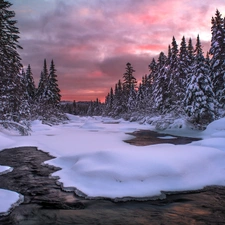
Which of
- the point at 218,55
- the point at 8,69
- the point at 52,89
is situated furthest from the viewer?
the point at 52,89

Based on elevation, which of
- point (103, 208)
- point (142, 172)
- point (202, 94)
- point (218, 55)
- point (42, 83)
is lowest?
point (103, 208)

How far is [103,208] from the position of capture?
496 cm

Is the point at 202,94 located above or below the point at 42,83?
below

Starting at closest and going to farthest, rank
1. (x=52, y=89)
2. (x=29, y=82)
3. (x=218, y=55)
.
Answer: (x=218, y=55) < (x=52, y=89) < (x=29, y=82)

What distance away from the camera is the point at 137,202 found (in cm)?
532

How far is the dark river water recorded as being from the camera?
438 cm

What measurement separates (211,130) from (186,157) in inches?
506

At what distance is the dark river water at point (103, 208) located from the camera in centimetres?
438

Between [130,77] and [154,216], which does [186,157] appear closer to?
[154,216]

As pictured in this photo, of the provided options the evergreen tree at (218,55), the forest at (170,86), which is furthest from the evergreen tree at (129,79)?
the evergreen tree at (218,55)

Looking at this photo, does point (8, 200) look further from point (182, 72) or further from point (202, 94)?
point (182, 72)

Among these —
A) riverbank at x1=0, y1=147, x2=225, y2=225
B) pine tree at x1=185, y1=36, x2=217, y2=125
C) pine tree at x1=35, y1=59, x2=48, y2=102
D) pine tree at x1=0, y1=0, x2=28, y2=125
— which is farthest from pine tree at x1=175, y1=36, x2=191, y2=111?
riverbank at x1=0, y1=147, x2=225, y2=225

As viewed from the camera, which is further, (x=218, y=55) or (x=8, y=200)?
(x=218, y=55)

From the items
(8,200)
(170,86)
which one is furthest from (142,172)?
(170,86)
